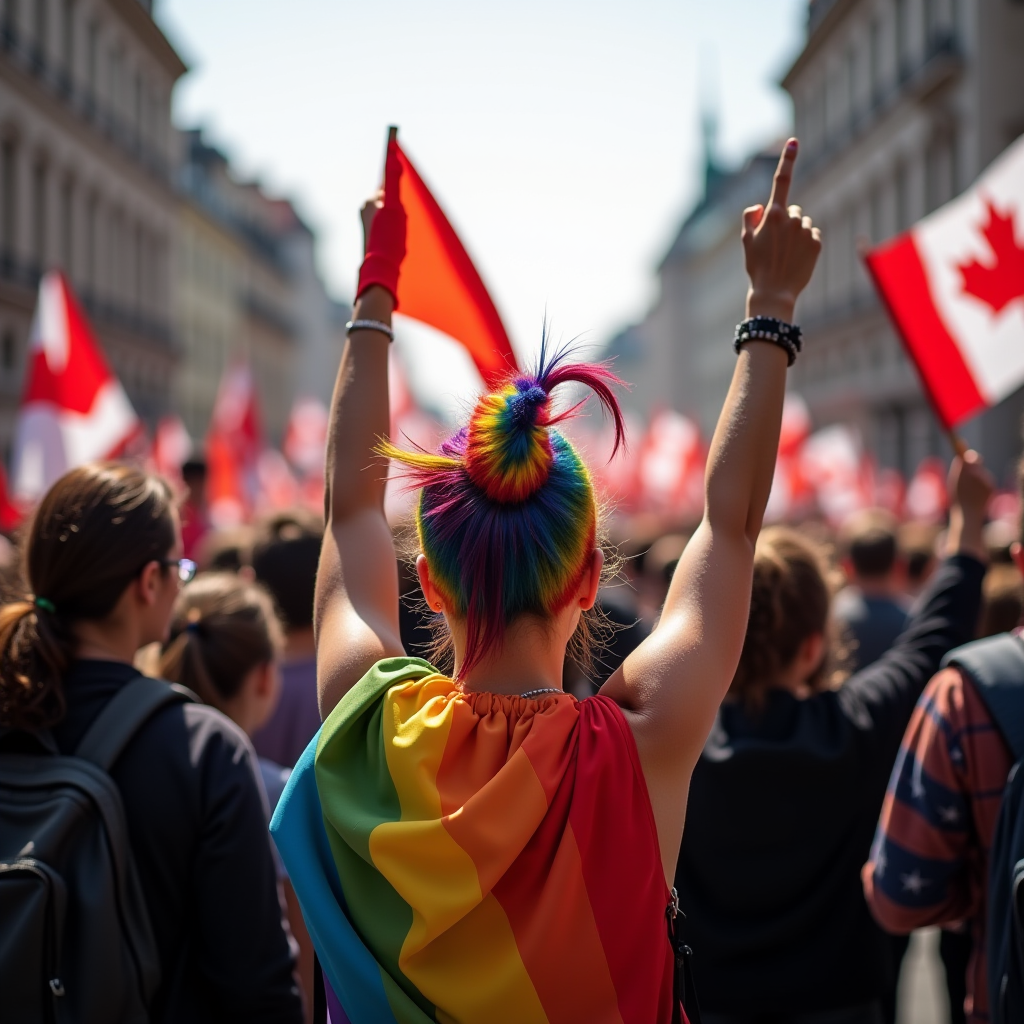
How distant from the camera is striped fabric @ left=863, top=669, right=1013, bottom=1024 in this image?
91.3 inches

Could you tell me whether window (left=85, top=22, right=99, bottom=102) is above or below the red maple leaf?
above

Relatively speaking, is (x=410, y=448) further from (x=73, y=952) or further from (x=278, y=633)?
(x=278, y=633)

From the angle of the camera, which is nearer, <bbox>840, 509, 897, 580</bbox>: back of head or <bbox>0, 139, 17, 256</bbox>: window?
<bbox>840, 509, 897, 580</bbox>: back of head

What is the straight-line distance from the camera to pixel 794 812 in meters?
2.61

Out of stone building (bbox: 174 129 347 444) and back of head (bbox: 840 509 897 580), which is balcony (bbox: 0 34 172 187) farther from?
back of head (bbox: 840 509 897 580)

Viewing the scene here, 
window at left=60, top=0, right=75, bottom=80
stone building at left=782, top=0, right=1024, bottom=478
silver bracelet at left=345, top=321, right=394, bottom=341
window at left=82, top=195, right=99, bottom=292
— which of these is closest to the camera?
silver bracelet at left=345, top=321, right=394, bottom=341

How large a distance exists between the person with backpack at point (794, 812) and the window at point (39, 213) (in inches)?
1155

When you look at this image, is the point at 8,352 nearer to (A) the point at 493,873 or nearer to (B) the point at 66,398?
(B) the point at 66,398

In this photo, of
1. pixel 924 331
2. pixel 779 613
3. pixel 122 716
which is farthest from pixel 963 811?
pixel 924 331

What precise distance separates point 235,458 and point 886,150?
93.0 feet

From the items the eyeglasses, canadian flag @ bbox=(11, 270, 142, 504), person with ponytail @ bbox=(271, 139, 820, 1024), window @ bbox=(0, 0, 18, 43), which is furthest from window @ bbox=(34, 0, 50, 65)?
person with ponytail @ bbox=(271, 139, 820, 1024)

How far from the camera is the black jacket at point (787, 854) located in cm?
260

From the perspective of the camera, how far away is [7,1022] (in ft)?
6.23

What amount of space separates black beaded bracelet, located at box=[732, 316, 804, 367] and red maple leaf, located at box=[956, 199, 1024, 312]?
8.77 feet
